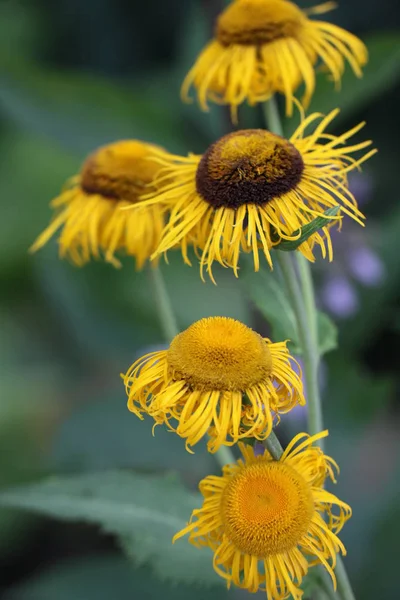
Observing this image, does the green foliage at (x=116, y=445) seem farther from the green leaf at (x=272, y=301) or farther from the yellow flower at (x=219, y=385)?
the yellow flower at (x=219, y=385)

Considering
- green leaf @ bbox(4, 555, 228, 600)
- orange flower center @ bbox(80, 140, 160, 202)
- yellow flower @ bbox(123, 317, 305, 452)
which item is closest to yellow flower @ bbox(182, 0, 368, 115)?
orange flower center @ bbox(80, 140, 160, 202)

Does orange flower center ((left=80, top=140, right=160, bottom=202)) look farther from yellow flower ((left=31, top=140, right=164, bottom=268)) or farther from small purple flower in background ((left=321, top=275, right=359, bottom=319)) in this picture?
small purple flower in background ((left=321, top=275, right=359, bottom=319))

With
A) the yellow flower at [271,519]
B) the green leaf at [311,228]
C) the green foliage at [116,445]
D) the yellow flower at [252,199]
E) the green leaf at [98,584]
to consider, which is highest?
the yellow flower at [252,199]

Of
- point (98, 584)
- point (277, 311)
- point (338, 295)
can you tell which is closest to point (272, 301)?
point (277, 311)

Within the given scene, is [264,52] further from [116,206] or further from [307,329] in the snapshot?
[307,329]

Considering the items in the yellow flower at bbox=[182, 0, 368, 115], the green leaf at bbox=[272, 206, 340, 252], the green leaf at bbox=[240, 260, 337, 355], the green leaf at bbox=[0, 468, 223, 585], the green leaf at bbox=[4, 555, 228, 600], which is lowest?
the green leaf at bbox=[4, 555, 228, 600]

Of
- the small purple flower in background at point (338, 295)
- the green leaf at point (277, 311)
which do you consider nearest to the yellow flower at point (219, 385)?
the green leaf at point (277, 311)
